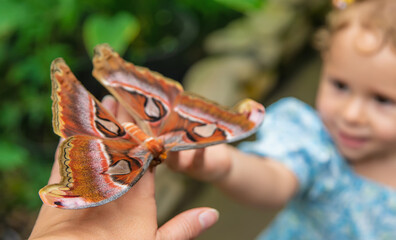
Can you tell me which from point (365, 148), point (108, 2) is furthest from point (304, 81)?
point (365, 148)

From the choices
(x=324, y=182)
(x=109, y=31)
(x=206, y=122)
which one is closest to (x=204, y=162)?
(x=206, y=122)

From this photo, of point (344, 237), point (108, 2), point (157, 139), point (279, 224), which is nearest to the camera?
point (157, 139)

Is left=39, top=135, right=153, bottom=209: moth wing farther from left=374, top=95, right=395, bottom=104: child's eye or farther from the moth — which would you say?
left=374, top=95, right=395, bottom=104: child's eye

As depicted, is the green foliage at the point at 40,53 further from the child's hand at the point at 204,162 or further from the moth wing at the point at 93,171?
the moth wing at the point at 93,171

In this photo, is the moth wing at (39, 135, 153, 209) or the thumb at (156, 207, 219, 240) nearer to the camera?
the moth wing at (39, 135, 153, 209)

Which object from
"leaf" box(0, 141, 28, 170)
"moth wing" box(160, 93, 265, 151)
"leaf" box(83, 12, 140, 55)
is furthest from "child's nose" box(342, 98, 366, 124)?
"leaf" box(0, 141, 28, 170)

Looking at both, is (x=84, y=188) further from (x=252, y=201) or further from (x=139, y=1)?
(x=139, y=1)

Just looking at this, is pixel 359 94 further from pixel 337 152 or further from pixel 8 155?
pixel 8 155
